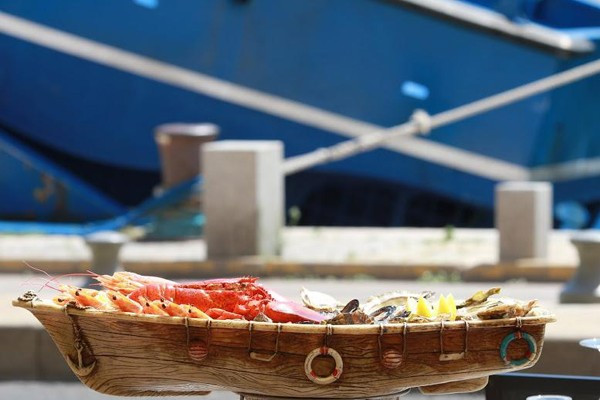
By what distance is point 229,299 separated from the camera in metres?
4.69

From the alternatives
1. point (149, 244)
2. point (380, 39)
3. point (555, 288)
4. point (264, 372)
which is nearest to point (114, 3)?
point (380, 39)

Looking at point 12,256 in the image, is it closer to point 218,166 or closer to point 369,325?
point 218,166

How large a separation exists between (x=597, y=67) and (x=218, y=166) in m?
5.14

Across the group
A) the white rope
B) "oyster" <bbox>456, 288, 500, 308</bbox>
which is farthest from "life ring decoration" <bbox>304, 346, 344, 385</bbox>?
the white rope

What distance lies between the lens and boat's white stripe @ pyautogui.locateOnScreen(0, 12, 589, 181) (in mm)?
19422

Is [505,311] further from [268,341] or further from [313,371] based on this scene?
[268,341]

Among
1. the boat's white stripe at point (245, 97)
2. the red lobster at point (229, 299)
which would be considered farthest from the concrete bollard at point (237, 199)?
the red lobster at point (229, 299)

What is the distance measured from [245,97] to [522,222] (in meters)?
6.88

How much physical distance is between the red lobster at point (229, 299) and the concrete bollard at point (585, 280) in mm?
6136

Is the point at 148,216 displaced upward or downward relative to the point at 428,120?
downward

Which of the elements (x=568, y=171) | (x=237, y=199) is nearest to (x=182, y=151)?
(x=237, y=199)

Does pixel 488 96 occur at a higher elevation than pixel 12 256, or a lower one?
higher

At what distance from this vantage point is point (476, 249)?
14906 mm

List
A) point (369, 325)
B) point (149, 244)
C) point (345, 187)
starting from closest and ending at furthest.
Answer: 1. point (369, 325)
2. point (149, 244)
3. point (345, 187)
